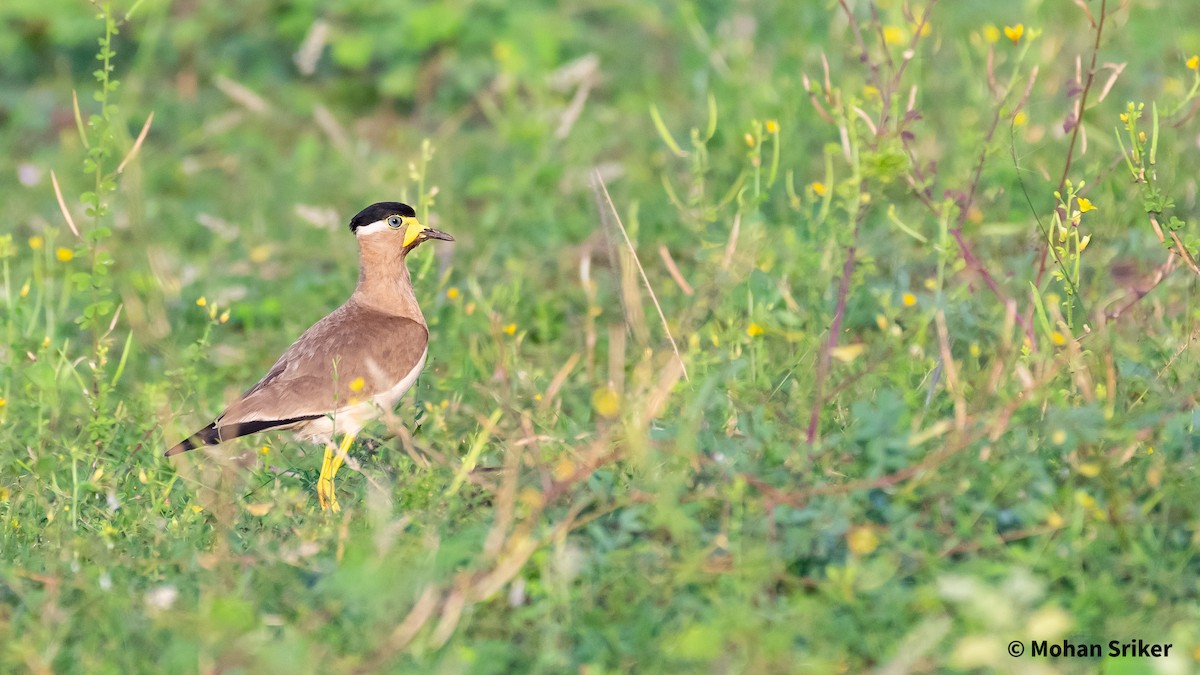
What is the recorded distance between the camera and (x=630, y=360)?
576cm

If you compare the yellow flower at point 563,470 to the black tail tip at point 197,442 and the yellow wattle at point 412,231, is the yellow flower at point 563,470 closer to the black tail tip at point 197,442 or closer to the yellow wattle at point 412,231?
the black tail tip at point 197,442

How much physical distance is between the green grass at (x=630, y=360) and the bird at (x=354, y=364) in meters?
0.12

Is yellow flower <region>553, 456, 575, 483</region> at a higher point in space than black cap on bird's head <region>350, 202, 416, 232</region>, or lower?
higher

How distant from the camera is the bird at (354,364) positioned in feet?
16.1

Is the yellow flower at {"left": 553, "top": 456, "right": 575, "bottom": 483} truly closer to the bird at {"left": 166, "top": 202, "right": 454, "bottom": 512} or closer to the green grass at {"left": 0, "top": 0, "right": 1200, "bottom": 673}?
the green grass at {"left": 0, "top": 0, "right": 1200, "bottom": 673}

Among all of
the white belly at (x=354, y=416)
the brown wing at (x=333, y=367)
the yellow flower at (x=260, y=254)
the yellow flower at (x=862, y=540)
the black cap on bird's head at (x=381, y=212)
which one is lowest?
the yellow flower at (x=260, y=254)

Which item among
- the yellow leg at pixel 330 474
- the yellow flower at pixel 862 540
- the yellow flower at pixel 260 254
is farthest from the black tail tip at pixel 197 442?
the yellow flower at pixel 260 254

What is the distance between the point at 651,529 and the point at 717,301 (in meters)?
1.86

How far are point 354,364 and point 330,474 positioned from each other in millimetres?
610

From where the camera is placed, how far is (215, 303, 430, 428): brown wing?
499 cm

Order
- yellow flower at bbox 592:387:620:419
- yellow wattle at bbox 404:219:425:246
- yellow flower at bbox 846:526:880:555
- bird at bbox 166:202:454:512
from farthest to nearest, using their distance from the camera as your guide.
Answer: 1. yellow wattle at bbox 404:219:425:246
2. bird at bbox 166:202:454:512
3. yellow flower at bbox 592:387:620:419
4. yellow flower at bbox 846:526:880:555

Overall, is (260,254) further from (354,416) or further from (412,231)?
(354,416)

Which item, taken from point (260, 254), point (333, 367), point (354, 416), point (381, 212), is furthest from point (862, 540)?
point (260, 254)

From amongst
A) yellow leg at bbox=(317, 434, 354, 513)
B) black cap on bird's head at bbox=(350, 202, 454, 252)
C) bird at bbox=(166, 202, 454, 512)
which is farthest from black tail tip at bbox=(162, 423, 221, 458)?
black cap on bird's head at bbox=(350, 202, 454, 252)
